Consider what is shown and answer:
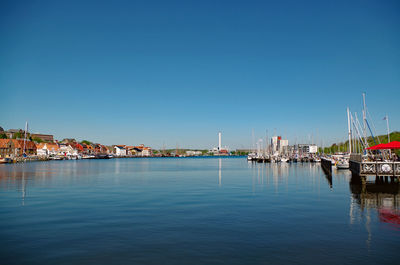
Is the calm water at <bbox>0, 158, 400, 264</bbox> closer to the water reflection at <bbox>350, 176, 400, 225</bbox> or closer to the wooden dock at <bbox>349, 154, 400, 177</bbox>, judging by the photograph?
the water reflection at <bbox>350, 176, 400, 225</bbox>

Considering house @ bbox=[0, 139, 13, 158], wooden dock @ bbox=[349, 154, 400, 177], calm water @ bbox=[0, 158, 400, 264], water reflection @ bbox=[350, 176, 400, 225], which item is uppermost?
house @ bbox=[0, 139, 13, 158]

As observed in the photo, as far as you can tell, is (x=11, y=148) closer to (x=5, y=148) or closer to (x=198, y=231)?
(x=5, y=148)

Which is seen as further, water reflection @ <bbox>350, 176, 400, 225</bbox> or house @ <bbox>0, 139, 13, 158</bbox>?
house @ <bbox>0, 139, 13, 158</bbox>

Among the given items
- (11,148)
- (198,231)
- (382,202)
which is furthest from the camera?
(11,148)

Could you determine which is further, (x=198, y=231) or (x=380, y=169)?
(x=380, y=169)

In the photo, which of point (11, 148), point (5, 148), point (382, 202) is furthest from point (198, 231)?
point (11, 148)

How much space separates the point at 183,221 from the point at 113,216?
5755 millimetres

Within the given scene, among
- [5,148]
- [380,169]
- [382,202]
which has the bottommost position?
[382,202]

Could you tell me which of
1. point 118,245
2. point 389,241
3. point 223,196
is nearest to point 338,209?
point 389,241

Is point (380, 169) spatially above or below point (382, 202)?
above

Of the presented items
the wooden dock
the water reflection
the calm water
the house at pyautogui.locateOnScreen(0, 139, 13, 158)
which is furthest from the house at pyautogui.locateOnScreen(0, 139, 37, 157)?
the water reflection

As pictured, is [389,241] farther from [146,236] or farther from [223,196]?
[223,196]

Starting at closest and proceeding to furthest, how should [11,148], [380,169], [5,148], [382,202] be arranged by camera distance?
[382,202] < [380,169] < [5,148] < [11,148]

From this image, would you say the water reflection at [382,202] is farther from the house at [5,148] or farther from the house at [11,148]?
the house at [5,148]
